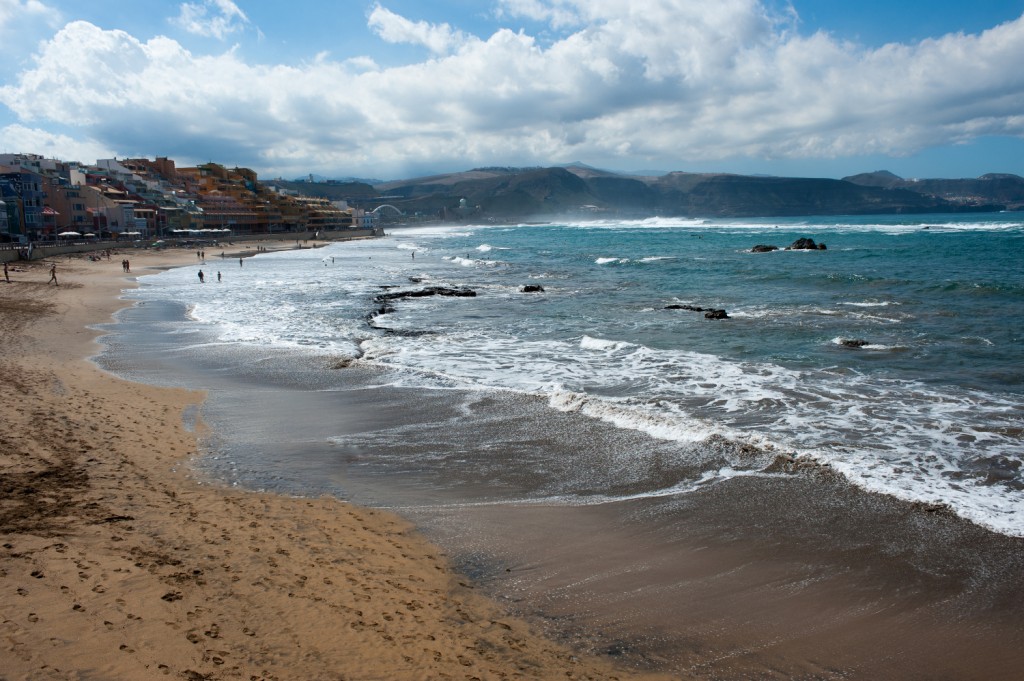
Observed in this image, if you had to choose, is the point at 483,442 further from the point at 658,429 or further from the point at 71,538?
the point at 71,538

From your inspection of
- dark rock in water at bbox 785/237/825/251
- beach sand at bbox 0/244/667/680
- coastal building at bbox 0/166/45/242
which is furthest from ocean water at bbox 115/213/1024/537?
coastal building at bbox 0/166/45/242

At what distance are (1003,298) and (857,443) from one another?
23.6 meters

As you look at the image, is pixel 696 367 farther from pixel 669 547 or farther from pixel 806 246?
pixel 806 246

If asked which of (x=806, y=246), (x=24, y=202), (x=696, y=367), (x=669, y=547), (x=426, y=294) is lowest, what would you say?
(x=669, y=547)

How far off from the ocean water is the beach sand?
→ 2305 mm

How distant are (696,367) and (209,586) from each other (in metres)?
12.8

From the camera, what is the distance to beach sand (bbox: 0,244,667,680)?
Answer: 477 centimetres

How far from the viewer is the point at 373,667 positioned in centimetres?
482

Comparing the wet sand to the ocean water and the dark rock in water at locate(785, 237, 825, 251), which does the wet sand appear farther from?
the dark rock in water at locate(785, 237, 825, 251)

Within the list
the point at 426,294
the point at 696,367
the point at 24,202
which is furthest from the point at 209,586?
the point at 24,202

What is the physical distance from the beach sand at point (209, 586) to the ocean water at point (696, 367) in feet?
7.56

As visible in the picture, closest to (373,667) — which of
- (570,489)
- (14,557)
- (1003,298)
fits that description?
(14,557)

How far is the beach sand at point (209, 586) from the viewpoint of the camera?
15.6ft

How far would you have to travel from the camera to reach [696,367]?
52.5 feet
